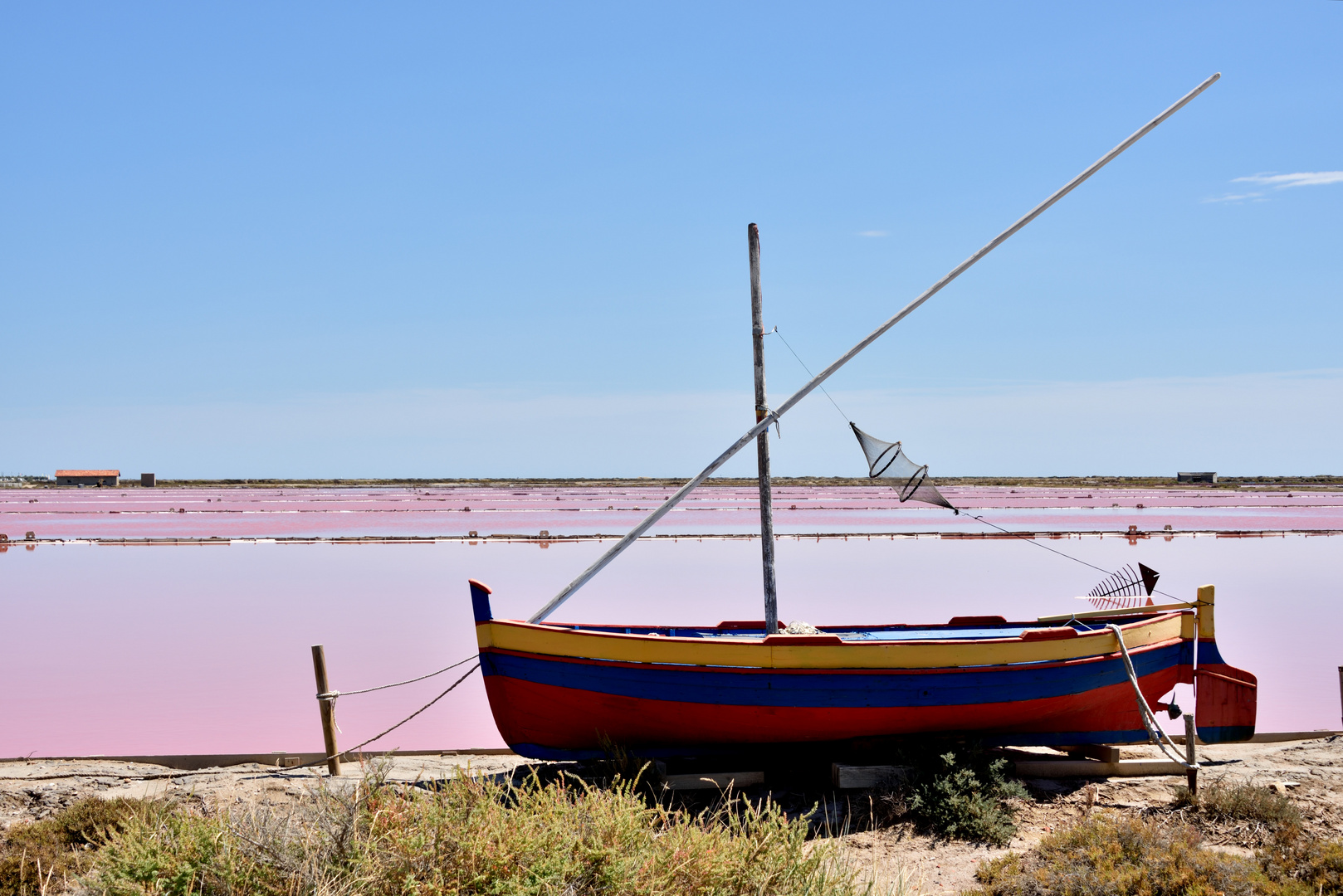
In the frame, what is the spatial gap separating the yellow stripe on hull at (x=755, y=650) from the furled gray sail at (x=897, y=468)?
227 cm

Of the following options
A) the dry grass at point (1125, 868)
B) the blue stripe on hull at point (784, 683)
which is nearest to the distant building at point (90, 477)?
the blue stripe on hull at point (784, 683)

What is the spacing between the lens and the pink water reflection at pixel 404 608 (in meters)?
13.5

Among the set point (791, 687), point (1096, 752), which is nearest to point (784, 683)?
point (791, 687)

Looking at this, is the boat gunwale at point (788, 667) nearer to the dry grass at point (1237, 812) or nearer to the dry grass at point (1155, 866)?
the dry grass at point (1237, 812)

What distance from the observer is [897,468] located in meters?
11.3

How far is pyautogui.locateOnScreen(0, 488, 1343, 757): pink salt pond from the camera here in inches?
539

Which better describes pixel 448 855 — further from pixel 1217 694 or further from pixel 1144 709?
pixel 1217 694

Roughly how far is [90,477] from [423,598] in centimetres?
11542

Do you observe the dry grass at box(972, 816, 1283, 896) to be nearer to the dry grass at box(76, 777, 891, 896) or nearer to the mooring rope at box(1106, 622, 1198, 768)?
the dry grass at box(76, 777, 891, 896)

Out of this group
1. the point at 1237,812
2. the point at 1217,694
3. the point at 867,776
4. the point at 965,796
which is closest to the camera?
the point at 1237,812

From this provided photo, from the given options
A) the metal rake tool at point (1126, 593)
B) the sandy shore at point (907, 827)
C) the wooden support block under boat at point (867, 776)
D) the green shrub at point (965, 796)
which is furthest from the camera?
the metal rake tool at point (1126, 593)

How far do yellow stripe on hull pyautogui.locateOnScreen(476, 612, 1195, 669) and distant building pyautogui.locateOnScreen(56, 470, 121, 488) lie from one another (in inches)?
5052

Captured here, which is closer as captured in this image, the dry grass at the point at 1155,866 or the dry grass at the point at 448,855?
the dry grass at the point at 448,855

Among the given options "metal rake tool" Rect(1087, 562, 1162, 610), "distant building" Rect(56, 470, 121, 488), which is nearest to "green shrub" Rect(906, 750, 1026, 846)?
"metal rake tool" Rect(1087, 562, 1162, 610)
